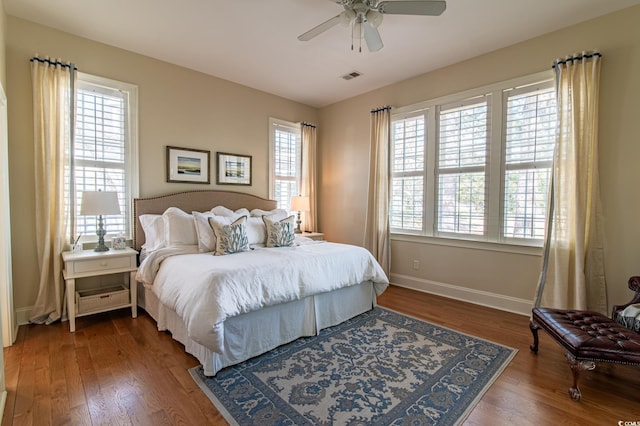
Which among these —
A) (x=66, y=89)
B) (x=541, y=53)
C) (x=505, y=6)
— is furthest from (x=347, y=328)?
(x=66, y=89)

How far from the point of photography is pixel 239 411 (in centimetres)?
179

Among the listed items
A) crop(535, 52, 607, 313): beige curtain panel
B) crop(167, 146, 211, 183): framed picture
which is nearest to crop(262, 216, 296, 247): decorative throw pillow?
crop(167, 146, 211, 183): framed picture

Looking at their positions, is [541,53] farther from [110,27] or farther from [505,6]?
[110,27]

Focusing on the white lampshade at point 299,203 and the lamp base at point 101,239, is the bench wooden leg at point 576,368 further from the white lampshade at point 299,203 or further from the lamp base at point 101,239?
the lamp base at point 101,239

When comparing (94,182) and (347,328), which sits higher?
(94,182)

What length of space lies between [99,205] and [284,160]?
2.83m

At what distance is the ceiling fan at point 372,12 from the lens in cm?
219

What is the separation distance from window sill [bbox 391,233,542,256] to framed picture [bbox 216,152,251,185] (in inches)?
97.2

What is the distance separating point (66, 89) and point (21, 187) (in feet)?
3.57

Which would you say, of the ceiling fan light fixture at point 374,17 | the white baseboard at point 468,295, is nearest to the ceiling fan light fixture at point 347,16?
the ceiling fan light fixture at point 374,17

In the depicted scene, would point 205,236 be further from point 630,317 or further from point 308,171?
point 630,317

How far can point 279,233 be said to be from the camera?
3.50 meters

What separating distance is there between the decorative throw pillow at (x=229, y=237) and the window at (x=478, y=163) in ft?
8.01

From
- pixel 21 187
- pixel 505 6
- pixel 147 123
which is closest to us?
pixel 505 6
